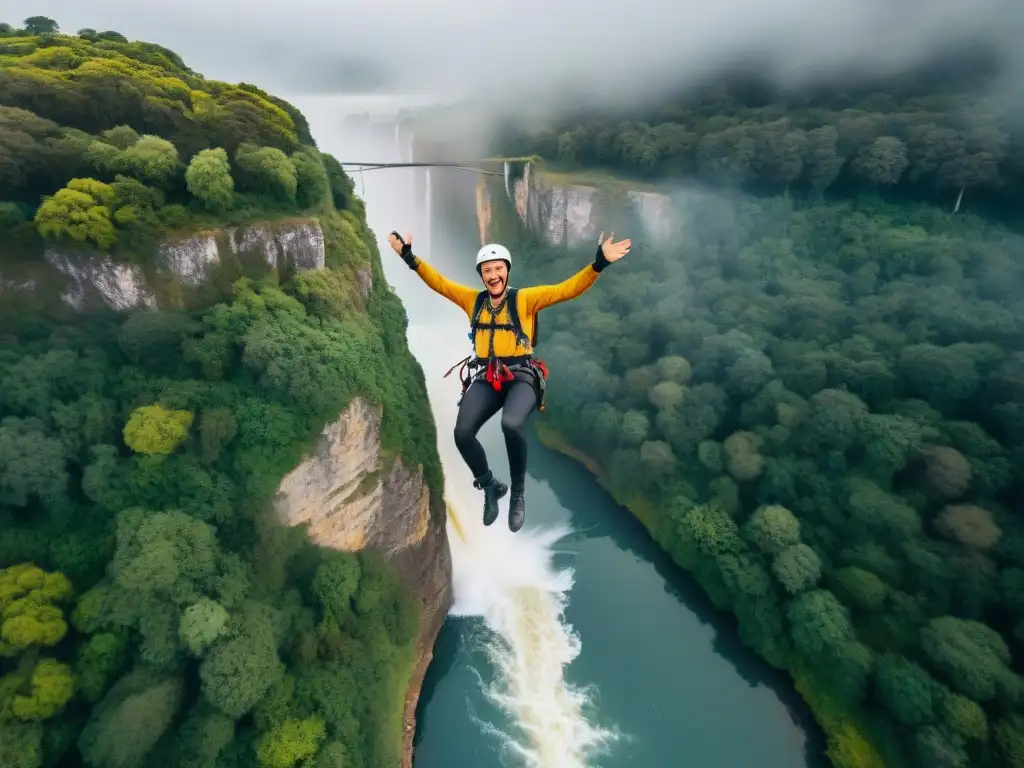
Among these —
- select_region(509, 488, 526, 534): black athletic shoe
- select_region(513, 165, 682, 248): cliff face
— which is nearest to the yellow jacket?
select_region(509, 488, 526, 534): black athletic shoe

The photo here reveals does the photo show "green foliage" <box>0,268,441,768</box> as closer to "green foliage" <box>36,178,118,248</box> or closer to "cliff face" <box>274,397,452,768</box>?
"cliff face" <box>274,397,452,768</box>

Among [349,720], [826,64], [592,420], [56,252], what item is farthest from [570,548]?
[826,64]

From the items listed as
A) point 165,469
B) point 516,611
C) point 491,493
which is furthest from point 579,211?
point 491,493

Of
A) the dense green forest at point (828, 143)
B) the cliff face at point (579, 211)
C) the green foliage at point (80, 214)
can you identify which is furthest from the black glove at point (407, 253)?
the dense green forest at point (828, 143)

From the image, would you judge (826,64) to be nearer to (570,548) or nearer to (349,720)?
(570,548)

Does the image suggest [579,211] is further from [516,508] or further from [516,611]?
[516,508]

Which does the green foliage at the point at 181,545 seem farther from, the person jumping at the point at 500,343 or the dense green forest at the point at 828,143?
the dense green forest at the point at 828,143
